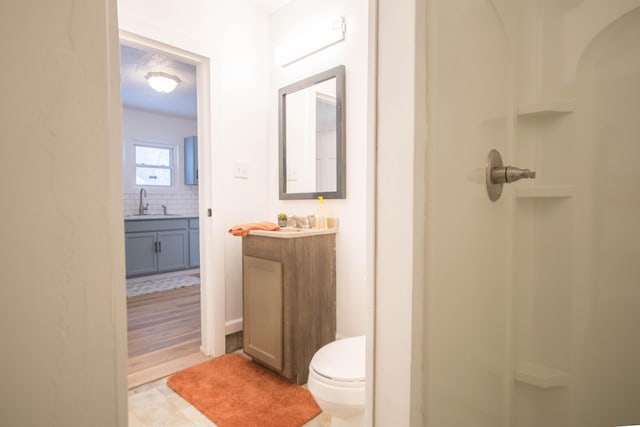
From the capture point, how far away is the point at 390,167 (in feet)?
2.27

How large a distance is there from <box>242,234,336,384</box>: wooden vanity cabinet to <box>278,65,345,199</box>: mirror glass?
1.39 ft

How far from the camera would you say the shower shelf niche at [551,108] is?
1078 mm

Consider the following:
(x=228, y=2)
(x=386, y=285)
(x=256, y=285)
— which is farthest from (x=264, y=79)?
(x=386, y=285)

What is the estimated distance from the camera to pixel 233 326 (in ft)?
7.91

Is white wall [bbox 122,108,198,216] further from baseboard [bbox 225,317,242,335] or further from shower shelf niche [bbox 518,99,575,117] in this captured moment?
shower shelf niche [bbox 518,99,575,117]

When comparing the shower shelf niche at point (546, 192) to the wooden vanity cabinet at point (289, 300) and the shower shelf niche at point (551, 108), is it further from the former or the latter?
the wooden vanity cabinet at point (289, 300)

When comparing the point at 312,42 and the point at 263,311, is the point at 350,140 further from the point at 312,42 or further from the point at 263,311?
the point at 263,311

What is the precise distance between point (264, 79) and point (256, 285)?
1.58 m

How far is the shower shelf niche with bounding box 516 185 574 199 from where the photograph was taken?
109cm

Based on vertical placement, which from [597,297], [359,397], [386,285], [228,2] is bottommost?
[359,397]

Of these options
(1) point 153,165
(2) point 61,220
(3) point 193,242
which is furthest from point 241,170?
(1) point 153,165

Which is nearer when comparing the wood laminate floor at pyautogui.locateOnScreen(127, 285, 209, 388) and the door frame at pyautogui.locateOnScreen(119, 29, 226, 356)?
the wood laminate floor at pyautogui.locateOnScreen(127, 285, 209, 388)

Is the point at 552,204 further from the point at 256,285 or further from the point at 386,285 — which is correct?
the point at 256,285

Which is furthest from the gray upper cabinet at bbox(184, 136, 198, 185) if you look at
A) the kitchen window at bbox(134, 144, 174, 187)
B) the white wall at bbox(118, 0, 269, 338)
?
the white wall at bbox(118, 0, 269, 338)
